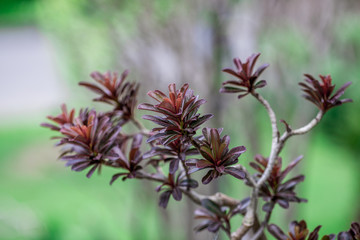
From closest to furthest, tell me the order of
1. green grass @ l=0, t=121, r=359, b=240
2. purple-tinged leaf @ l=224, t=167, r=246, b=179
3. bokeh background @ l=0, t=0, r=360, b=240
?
purple-tinged leaf @ l=224, t=167, r=246, b=179 < bokeh background @ l=0, t=0, r=360, b=240 < green grass @ l=0, t=121, r=359, b=240

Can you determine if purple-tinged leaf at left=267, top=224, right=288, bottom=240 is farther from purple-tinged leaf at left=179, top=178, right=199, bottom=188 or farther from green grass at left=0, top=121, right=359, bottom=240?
green grass at left=0, top=121, right=359, bottom=240

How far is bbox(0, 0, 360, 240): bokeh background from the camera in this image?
70.7 inches

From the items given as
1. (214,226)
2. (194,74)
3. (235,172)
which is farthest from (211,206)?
(194,74)

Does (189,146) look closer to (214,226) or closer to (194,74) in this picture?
(214,226)

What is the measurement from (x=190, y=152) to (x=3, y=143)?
178 inches

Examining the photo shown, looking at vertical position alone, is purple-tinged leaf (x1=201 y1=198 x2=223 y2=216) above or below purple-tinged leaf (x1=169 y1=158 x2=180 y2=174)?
below

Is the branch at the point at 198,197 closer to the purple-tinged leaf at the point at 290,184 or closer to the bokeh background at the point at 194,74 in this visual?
the purple-tinged leaf at the point at 290,184

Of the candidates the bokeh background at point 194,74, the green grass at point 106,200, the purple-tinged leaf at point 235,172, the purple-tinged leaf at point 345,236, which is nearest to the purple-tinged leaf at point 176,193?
the purple-tinged leaf at point 235,172

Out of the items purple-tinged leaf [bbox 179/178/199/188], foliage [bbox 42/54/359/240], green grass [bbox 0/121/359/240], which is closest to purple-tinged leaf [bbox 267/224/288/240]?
foliage [bbox 42/54/359/240]

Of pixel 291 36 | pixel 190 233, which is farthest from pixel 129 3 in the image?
pixel 190 233

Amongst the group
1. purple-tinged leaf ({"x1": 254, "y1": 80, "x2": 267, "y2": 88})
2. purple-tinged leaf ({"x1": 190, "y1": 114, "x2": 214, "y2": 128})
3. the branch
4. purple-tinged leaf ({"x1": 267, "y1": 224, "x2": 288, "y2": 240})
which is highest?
purple-tinged leaf ({"x1": 254, "y1": 80, "x2": 267, "y2": 88})

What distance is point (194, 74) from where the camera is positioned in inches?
69.9

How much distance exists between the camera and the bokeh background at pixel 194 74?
5.89 feet

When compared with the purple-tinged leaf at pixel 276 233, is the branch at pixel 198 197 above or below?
above
